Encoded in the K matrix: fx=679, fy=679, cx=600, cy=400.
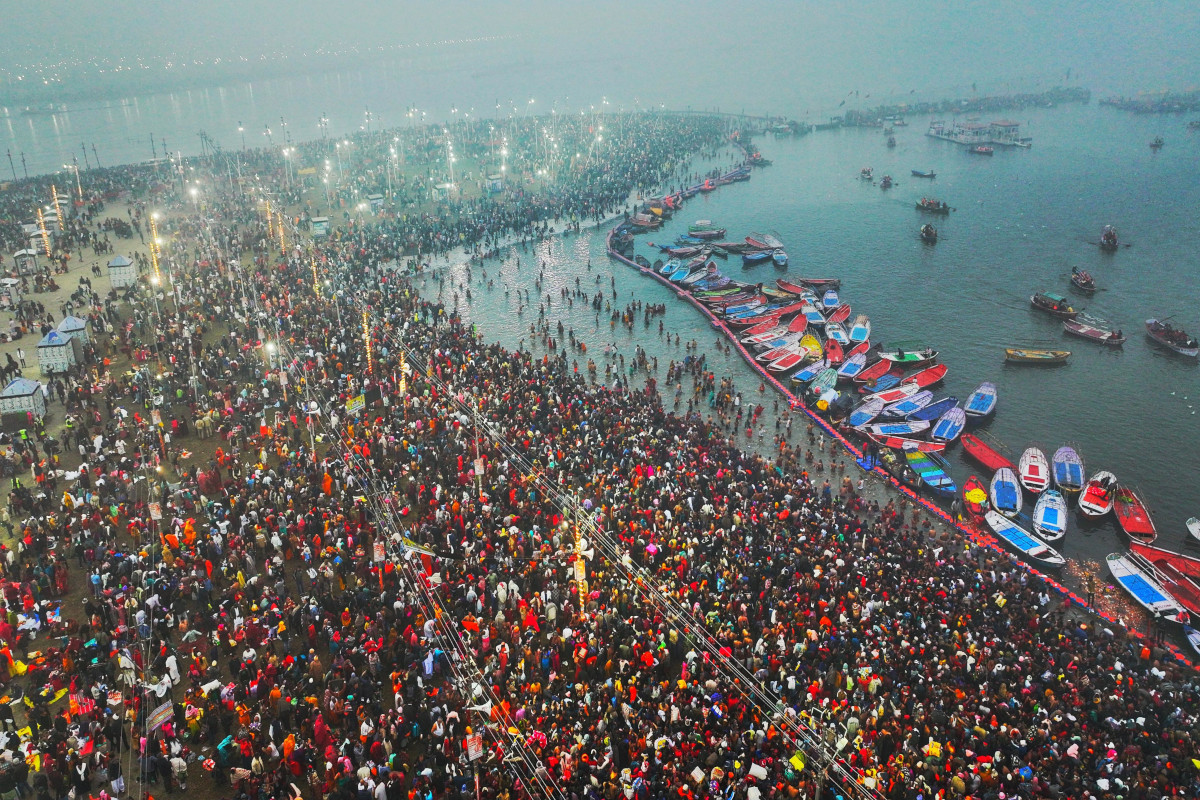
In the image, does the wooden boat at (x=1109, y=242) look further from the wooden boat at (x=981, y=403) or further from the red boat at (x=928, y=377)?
the wooden boat at (x=981, y=403)

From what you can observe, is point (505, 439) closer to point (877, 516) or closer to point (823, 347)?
point (877, 516)

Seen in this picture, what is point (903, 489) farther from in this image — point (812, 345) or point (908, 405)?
point (812, 345)

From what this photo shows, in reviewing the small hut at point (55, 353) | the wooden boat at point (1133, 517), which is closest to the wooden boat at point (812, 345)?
the wooden boat at point (1133, 517)

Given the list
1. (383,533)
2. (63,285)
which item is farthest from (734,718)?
(63,285)

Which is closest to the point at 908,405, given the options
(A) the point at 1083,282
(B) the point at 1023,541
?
(B) the point at 1023,541

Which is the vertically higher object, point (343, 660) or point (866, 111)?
point (866, 111)

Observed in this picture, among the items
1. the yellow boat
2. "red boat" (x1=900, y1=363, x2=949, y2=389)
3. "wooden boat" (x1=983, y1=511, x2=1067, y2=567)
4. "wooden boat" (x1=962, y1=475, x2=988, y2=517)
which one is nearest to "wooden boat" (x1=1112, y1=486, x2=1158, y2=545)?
"wooden boat" (x1=983, y1=511, x2=1067, y2=567)

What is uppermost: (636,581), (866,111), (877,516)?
(866,111)
